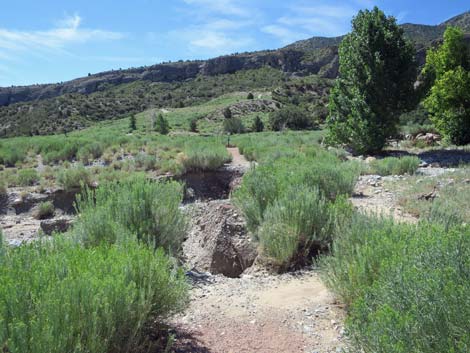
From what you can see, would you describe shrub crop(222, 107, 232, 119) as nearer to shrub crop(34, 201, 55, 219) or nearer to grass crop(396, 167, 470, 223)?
shrub crop(34, 201, 55, 219)

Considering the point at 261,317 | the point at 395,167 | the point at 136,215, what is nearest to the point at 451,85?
the point at 395,167

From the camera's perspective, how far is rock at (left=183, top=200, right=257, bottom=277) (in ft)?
24.7

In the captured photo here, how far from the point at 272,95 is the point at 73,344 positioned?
5729 cm

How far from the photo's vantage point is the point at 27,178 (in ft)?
52.5

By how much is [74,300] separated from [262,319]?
218 centimetres

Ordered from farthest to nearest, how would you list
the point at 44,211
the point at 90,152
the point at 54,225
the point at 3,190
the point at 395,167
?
the point at 90,152
the point at 3,190
the point at 44,211
the point at 395,167
the point at 54,225

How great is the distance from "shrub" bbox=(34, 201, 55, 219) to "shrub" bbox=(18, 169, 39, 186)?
2.59m

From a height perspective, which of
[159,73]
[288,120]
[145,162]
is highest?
[159,73]

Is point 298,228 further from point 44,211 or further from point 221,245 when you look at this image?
point 44,211

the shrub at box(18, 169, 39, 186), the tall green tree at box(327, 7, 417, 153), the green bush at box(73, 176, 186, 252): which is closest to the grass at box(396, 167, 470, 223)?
the green bush at box(73, 176, 186, 252)

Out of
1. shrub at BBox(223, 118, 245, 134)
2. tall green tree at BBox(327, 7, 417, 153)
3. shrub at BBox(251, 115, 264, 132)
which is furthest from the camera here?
shrub at BBox(251, 115, 264, 132)

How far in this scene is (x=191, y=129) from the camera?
41188 millimetres

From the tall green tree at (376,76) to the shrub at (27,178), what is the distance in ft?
40.8

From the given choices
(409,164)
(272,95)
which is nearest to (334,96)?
(409,164)
